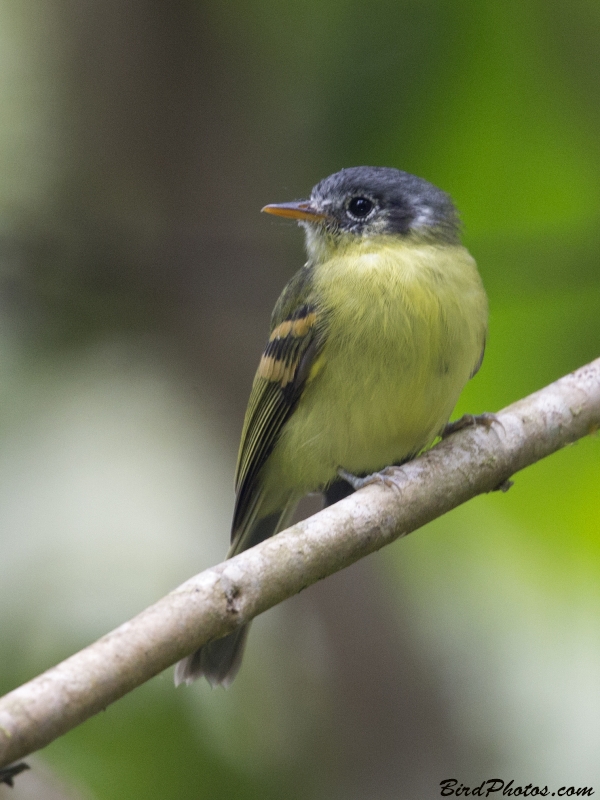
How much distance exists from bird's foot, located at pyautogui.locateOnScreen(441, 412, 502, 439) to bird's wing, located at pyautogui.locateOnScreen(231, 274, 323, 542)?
51 cm

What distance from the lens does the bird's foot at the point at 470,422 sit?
289 cm

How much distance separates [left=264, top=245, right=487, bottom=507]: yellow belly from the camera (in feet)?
9.66

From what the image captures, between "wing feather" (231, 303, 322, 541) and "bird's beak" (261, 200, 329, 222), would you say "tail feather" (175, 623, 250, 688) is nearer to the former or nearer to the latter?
"wing feather" (231, 303, 322, 541)

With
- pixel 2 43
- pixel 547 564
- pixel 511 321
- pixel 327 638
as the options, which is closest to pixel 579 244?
pixel 511 321

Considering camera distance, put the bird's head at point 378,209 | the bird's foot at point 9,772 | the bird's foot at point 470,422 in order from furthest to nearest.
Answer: the bird's head at point 378,209, the bird's foot at point 470,422, the bird's foot at point 9,772

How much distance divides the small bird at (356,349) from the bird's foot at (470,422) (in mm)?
31

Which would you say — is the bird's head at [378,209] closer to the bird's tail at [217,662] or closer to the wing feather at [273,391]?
the wing feather at [273,391]

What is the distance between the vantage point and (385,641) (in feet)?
10.8

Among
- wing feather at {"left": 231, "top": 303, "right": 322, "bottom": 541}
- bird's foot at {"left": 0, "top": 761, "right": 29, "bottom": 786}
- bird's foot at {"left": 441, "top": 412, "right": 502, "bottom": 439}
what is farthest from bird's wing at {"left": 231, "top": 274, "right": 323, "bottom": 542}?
bird's foot at {"left": 0, "top": 761, "right": 29, "bottom": 786}

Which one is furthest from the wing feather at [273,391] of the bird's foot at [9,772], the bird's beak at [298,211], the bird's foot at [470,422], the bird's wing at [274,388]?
the bird's foot at [9,772]

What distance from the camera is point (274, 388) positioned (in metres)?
3.20

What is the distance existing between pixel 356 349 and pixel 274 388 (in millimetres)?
357

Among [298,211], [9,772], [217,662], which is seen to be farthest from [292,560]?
[298,211]

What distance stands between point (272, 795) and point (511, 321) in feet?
5.98
